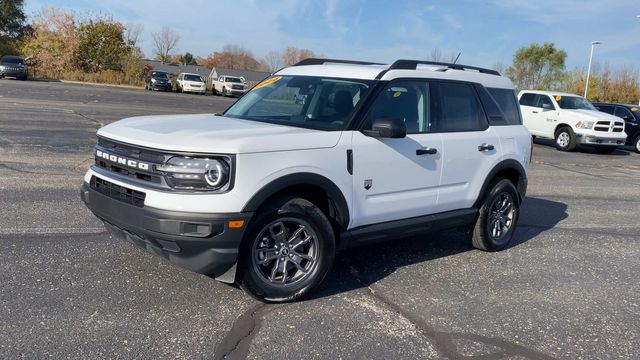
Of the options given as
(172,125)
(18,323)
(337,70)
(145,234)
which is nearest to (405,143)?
(337,70)

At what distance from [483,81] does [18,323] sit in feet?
16.3

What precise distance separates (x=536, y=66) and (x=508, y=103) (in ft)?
189

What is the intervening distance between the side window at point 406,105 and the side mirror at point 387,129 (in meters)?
0.15

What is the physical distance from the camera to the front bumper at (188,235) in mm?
3752

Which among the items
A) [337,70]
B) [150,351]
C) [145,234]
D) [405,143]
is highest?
[337,70]

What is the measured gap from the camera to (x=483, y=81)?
606 centimetres

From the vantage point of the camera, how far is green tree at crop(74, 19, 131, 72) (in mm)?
52906

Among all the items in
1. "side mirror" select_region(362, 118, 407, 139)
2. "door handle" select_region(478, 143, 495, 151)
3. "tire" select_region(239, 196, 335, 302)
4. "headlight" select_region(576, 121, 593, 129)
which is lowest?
"tire" select_region(239, 196, 335, 302)

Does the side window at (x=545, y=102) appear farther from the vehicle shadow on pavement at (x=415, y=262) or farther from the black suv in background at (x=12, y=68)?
the black suv in background at (x=12, y=68)

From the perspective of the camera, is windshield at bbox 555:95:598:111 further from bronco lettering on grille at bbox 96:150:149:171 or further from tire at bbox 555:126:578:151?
bronco lettering on grille at bbox 96:150:149:171

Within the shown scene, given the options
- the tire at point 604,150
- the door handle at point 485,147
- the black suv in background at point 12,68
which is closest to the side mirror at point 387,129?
the door handle at point 485,147

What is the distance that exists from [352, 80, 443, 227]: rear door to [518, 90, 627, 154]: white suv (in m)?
16.2

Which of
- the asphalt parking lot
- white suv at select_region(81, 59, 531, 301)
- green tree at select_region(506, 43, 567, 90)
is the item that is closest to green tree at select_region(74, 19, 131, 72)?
green tree at select_region(506, 43, 567, 90)

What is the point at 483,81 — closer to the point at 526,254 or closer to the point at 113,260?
the point at 526,254
